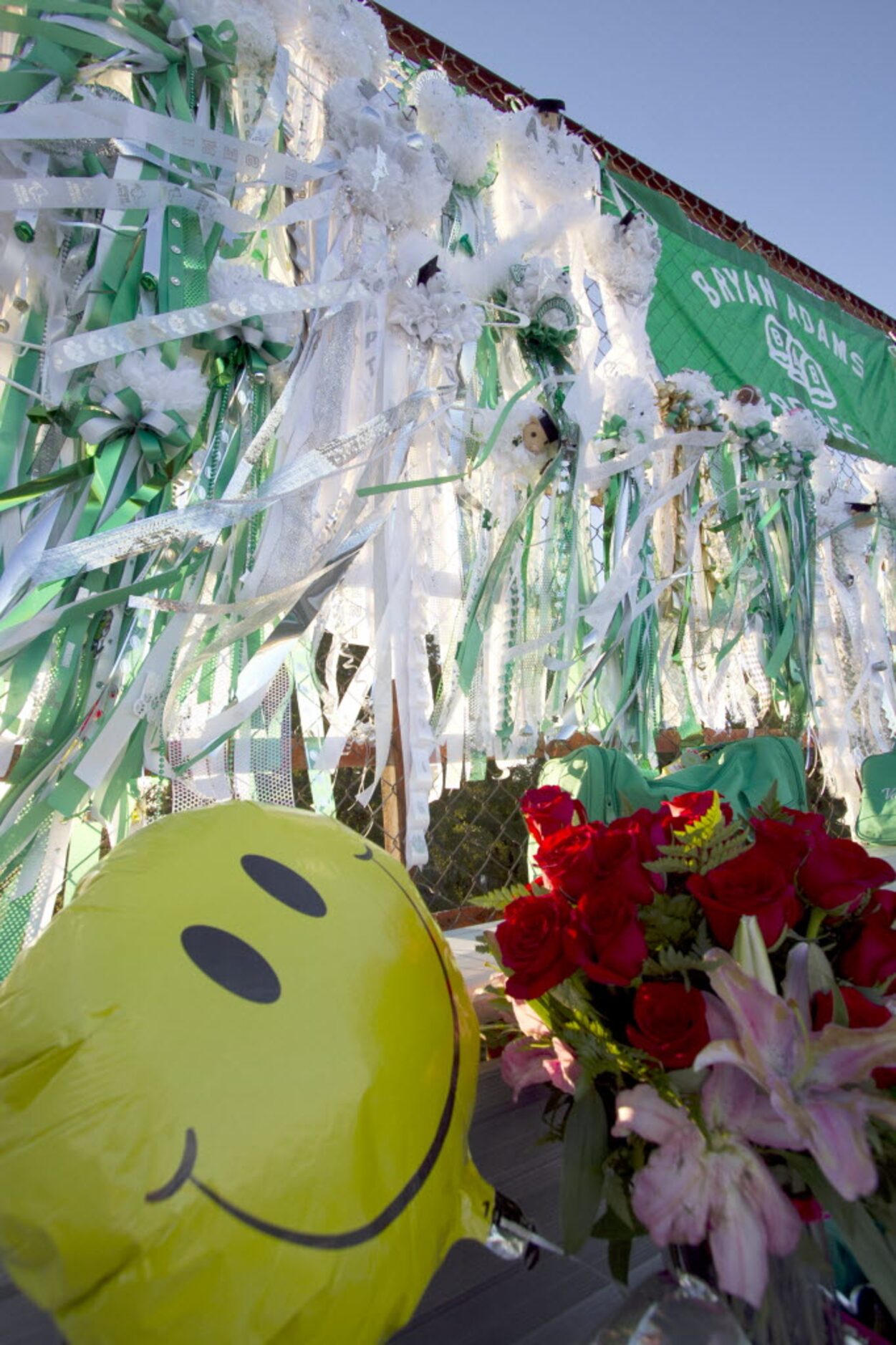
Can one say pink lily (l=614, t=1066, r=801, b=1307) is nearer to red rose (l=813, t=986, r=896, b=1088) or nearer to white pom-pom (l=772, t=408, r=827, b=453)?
red rose (l=813, t=986, r=896, b=1088)

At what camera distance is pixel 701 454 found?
1552mm

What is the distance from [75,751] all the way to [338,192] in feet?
2.42

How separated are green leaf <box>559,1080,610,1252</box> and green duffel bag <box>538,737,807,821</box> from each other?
0.59 metres

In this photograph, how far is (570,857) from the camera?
1.45ft

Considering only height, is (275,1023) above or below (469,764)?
below

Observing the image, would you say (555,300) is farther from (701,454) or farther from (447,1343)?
(447,1343)

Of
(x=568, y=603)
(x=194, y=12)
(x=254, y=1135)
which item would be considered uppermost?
(x=194, y=12)

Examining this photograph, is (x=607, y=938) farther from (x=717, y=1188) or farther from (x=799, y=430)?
(x=799, y=430)

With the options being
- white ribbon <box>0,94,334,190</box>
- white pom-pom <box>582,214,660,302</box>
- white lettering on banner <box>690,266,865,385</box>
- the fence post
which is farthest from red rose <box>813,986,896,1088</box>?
white lettering on banner <box>690,266,865,385</box>

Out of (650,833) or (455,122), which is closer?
(650,833)

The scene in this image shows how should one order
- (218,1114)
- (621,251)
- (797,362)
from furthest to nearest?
(797,362)
(621,251)
(218,1114)

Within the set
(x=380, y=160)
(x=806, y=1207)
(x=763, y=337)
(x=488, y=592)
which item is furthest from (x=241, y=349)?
(x=763, y=337)

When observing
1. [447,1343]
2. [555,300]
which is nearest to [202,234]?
[555,300]

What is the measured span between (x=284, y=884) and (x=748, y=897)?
211mm
